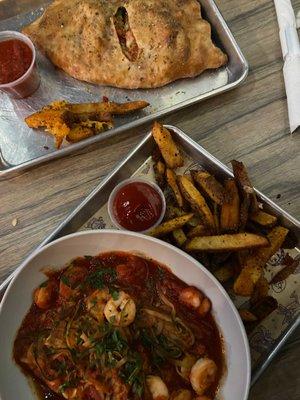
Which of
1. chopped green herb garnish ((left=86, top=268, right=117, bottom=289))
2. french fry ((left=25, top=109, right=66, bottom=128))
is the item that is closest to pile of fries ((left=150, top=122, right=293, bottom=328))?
chopped green herb garnish ((left=86, top=268, right=117, bottom=289))

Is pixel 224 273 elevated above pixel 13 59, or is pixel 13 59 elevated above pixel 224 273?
pixel 13 59

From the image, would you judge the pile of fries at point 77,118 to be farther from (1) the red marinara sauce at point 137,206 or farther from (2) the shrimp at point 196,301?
(2) the shrimp at point 196,301

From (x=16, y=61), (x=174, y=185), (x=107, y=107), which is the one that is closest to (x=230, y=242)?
(x=174, y=185)

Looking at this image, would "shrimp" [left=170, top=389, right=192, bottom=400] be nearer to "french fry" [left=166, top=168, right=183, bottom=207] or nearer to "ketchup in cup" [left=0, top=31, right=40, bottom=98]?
"french fry" [left=166, top=168, right=183, bottom=207]

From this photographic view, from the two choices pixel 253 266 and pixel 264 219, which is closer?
pixel 253 266

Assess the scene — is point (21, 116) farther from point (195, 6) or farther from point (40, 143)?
point (195, 6)

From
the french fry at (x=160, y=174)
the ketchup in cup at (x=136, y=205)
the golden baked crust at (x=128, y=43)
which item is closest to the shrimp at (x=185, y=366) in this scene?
the ketchup in cup at (x=136, y=205)

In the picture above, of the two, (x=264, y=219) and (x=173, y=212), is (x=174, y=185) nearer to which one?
(x=173, y=212)
